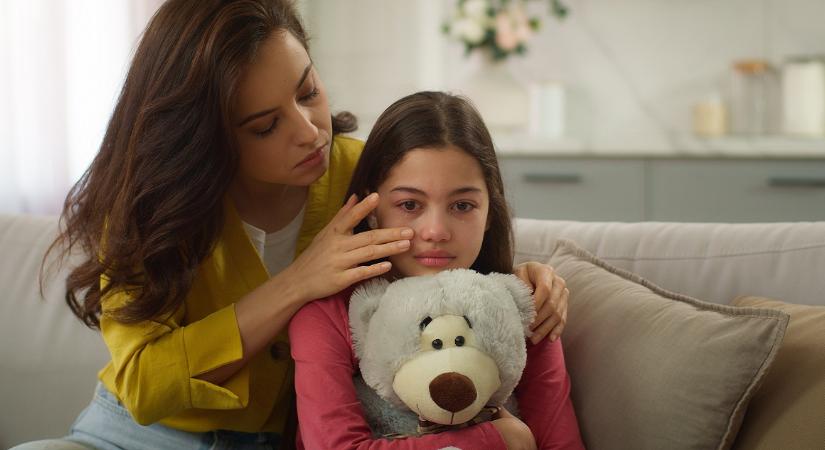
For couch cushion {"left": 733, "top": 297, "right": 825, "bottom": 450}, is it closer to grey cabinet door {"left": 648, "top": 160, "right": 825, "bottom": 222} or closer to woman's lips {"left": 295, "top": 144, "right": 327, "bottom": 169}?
woman's lips {"left": 295, "top": 144, "right": 327, "bottom": 169}

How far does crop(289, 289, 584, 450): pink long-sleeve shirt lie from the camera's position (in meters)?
1.10

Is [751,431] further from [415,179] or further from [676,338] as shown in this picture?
[415,179]

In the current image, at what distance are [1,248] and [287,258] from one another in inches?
28.9

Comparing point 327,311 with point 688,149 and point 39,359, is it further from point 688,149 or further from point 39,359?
point 688,149

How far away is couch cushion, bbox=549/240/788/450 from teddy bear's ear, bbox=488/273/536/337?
19 cm

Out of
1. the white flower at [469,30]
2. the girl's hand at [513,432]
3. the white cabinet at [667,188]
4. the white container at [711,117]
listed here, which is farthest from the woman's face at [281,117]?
the white container at [711,117]

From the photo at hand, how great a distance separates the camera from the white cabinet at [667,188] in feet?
10.8

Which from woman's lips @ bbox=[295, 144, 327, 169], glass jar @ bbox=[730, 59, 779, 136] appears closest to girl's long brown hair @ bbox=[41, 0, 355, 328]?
woman's lips @ bbox=[295, 144, 327, 169]

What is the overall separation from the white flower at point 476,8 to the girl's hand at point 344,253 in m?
2.72

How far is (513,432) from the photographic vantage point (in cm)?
114

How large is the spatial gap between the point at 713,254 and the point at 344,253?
709mm

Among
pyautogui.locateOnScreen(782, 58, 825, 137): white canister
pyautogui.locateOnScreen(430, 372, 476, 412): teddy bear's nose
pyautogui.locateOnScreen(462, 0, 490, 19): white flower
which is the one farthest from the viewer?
pyautogui.locateOnScreen(462, 0, 490, 19): white flower

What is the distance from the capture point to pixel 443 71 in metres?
4.16

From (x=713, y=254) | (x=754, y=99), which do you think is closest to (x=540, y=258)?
(x=713, y=254)
